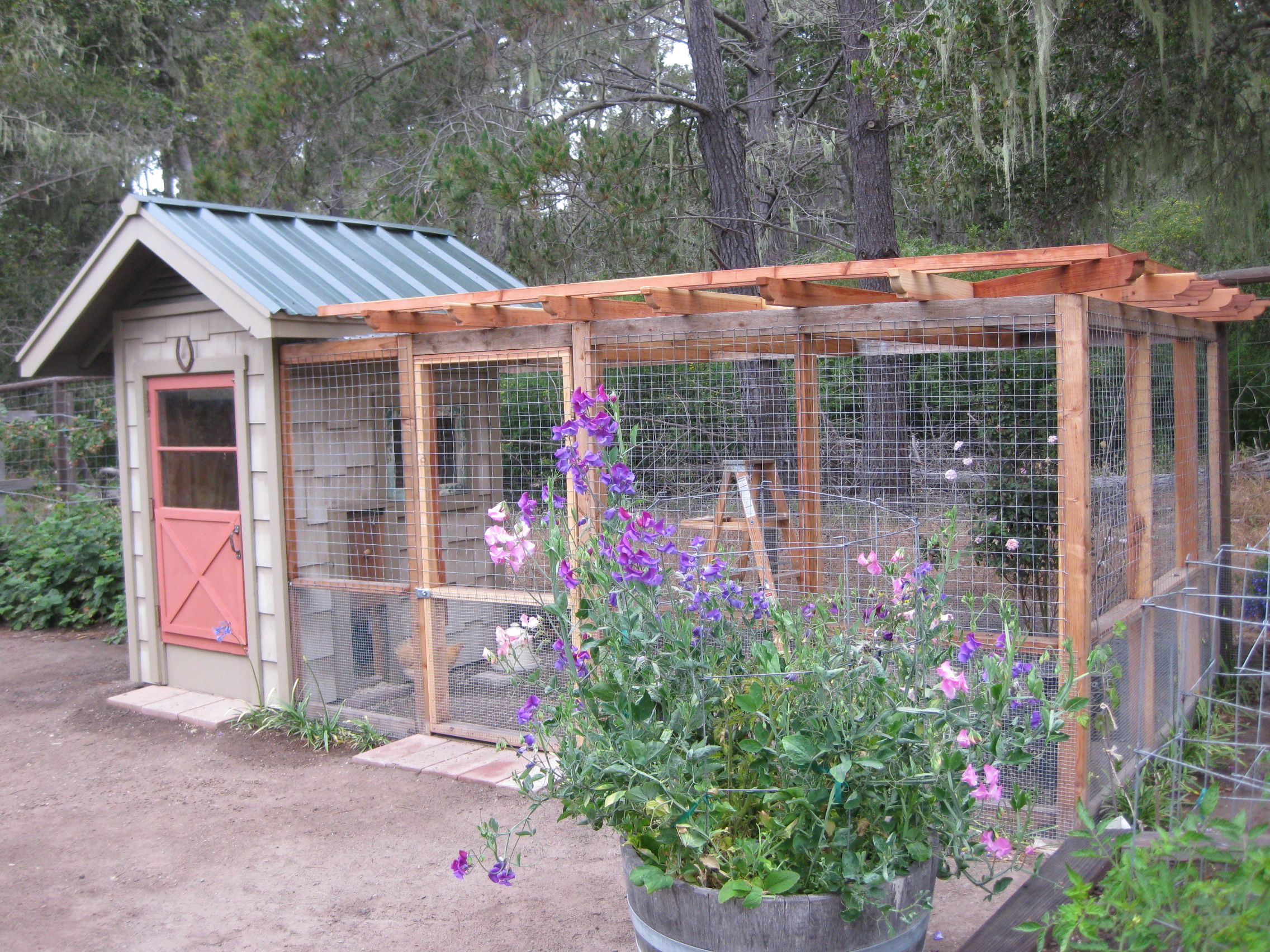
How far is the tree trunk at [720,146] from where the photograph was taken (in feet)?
29.6

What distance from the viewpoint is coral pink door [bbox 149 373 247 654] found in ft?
19.6

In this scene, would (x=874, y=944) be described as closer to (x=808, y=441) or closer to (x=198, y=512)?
(x=808, y=441)

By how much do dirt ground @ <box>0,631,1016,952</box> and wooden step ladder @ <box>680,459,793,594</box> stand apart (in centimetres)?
151

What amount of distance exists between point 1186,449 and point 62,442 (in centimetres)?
942

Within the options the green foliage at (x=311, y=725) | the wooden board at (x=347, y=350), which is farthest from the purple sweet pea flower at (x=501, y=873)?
the wooden board at (x=347, y=350)

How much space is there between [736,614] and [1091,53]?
628 cm

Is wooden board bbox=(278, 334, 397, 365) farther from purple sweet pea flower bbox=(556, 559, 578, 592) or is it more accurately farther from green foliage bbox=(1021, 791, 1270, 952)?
green foliage bbox=(1021, 791, 1270, 952)

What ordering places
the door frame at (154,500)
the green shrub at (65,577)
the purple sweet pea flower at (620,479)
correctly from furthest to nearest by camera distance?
1. the green shrub at (65,577)
2. the door frame at (154,500)
3. the purple sweet pea flower at (620,479)

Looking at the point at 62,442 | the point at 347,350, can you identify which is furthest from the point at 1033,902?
the point at 62,442

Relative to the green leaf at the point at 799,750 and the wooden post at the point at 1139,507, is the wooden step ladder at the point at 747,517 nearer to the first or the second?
the wooden post at the point at 1139,507

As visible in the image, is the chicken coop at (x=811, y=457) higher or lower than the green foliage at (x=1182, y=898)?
higher

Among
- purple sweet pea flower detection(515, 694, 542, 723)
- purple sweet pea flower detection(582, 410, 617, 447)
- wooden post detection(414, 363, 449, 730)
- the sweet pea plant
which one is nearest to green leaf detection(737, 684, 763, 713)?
the sweet pea plant

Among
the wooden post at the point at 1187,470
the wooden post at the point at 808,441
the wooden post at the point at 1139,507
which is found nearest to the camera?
the wooden post at the point at 1139,507

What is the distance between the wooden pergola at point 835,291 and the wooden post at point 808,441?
0.87ft
